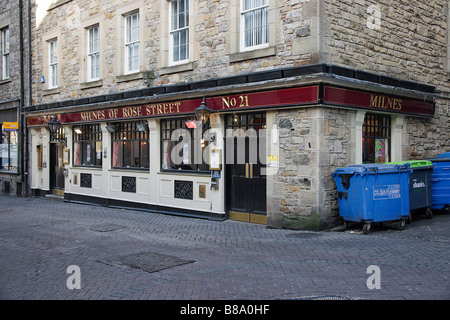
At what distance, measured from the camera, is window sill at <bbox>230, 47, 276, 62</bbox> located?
34.4ft

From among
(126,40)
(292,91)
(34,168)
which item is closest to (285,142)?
(292,91)

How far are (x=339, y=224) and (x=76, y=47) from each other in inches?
473

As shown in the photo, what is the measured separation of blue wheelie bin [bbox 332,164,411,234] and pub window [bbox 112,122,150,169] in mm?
6721

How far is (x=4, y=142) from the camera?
21.3m

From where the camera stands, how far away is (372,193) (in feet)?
30.5

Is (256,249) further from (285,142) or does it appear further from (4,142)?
(4,142)

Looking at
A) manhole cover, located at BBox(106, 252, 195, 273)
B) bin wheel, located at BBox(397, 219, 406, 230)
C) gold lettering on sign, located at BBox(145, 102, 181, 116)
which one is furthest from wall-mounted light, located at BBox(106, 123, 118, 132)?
bin wheel, located at BBox(397, 219, 406, 230)

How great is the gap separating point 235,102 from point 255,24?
2013 millimetres

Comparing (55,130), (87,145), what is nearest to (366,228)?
(87,145)

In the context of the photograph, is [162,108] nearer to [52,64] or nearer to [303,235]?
[303,235]

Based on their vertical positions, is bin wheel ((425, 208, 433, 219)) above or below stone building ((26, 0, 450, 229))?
below

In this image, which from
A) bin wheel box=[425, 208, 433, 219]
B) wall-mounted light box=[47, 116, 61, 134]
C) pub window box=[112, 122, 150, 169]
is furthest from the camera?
wall-mounted light box=[47, 116, 61, 134]

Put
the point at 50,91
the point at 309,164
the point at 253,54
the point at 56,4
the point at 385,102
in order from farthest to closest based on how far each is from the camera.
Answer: the point at 50,91 < the point at 56,4 < the point at 385,102 < the point at 253,54 < the point at 309,164

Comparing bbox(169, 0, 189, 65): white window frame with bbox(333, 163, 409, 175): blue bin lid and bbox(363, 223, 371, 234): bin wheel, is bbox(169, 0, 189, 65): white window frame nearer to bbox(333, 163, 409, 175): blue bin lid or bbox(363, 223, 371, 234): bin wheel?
bbox(333, 163, 409, 175): blue bin lid
